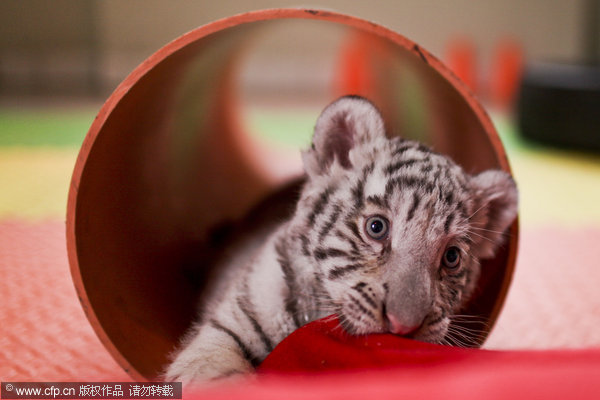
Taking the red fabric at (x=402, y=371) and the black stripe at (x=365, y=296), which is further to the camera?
the black stripe at (x=365, y=296)

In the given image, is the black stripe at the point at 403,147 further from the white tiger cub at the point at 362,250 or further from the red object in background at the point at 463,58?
the red object in background at the point at 463,58

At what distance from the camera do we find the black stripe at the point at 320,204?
154 cm

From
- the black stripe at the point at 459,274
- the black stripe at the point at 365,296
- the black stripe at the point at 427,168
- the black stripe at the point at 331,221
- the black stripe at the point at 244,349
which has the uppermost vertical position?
the black stripe at the point at 427,168

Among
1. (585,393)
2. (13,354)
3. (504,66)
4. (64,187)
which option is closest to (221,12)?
(504,66)

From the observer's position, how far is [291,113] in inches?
242

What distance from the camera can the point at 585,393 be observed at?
35.4 inches

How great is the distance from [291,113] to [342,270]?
4.88 metres

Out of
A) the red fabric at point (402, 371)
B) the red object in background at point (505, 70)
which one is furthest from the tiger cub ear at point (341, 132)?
the red object in background at point (505, 70)

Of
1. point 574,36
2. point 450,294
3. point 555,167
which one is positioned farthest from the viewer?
point 574,36

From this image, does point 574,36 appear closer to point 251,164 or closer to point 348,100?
point 251,164

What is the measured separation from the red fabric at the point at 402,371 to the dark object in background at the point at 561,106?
3903mm

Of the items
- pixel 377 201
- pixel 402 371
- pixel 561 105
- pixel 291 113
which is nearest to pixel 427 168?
pixel 377 201

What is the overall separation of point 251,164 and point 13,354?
1810 millimetres

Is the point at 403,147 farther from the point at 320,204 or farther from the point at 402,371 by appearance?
the point at 402,371
